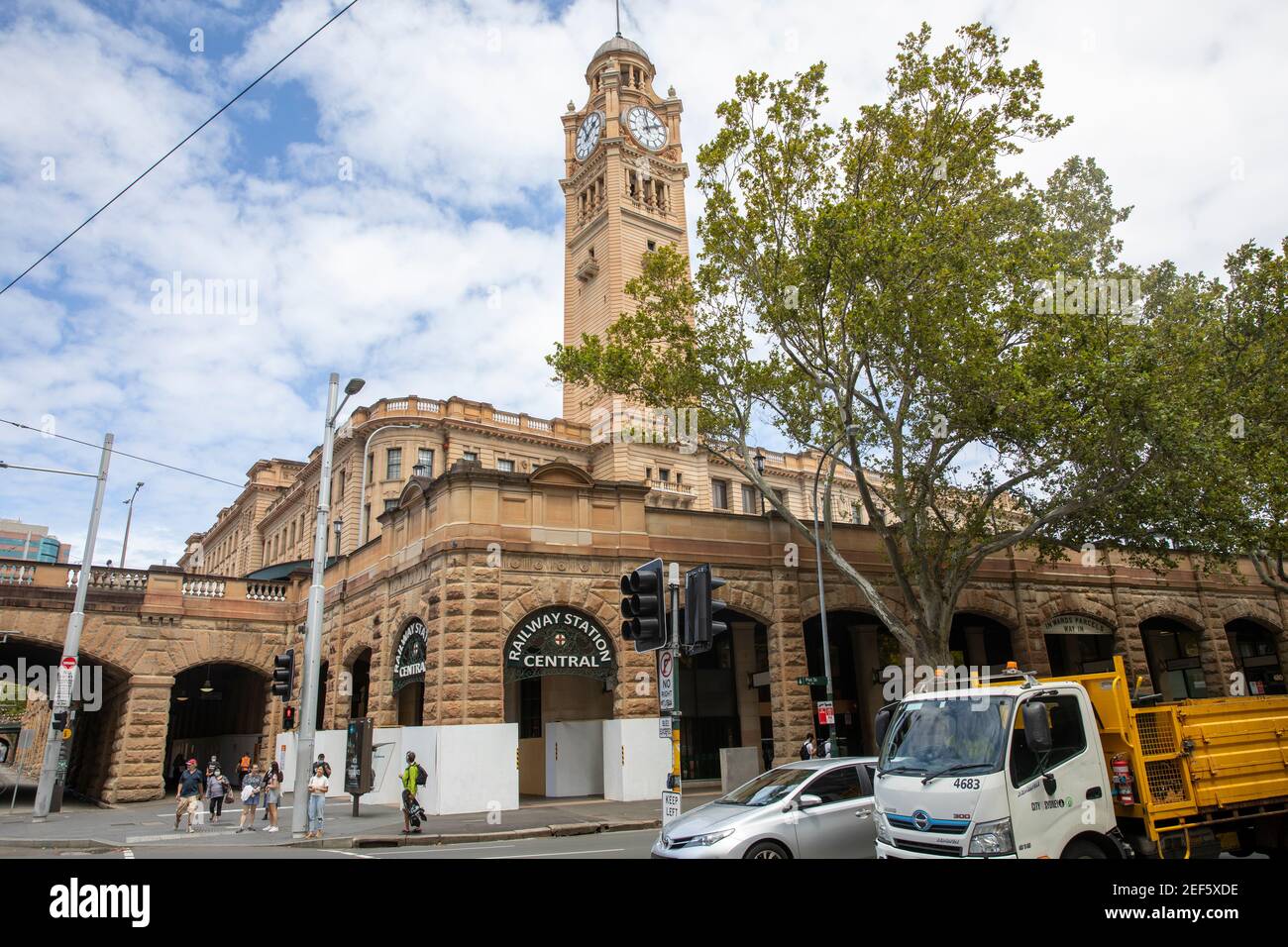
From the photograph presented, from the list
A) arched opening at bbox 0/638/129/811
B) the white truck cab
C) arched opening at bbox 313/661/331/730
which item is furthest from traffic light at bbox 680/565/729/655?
arched opening at bbox 0/638/129/811

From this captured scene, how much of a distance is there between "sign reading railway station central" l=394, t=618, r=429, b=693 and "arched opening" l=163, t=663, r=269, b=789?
43.5 ft

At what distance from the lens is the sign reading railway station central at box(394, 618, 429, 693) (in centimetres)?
2359

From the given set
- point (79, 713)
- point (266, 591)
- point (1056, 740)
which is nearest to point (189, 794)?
point (266, 591)

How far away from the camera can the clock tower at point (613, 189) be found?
193 feet

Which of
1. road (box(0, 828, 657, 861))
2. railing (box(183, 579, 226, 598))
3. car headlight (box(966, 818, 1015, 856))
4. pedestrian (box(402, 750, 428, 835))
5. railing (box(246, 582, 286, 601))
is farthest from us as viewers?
railing (box(246, 582, 286, 601))

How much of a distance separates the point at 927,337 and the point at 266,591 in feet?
91.7

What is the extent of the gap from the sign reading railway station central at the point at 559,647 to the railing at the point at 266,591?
1659 centimetres

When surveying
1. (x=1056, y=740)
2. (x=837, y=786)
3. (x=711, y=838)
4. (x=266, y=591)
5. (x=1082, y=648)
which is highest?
(x=266, y=591)

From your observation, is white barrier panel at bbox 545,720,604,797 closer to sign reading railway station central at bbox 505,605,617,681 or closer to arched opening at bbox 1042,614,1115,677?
A: sign reading railway station central at bbox 505,605,617,681

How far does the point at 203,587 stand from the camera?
33531 mm

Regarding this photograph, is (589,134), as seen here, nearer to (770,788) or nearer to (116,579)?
(116,579)
